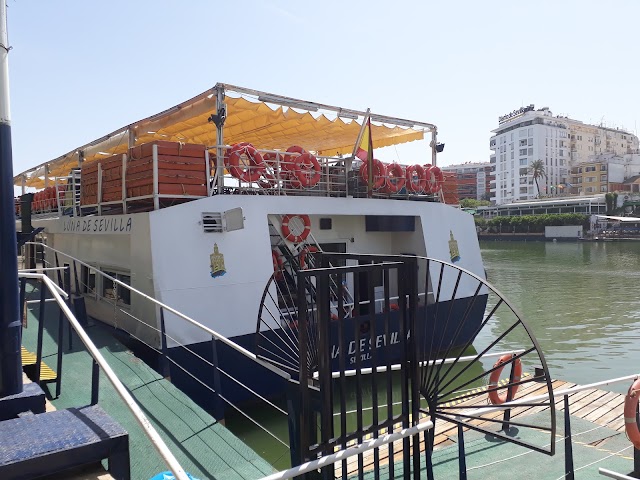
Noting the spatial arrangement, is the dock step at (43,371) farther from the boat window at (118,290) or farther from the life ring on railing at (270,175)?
the life ring on railing at (270,175)

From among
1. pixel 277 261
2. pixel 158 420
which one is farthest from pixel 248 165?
pixel 158 420

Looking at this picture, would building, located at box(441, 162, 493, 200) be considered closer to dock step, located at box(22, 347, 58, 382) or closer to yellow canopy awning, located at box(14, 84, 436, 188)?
yellow canopy awning, located at box(14, 84, 436, 188)

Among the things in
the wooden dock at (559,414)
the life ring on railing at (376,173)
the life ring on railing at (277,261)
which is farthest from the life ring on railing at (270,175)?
the wooden dock at (559,414)

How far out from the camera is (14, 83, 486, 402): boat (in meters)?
7.68

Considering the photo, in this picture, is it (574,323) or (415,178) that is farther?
(574,323)

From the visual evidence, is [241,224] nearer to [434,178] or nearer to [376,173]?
[376,173]

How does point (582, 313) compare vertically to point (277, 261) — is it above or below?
below

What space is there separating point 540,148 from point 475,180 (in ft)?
115

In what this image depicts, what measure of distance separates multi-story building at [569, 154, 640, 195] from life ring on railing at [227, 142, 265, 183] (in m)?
107

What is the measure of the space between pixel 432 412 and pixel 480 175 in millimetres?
148495

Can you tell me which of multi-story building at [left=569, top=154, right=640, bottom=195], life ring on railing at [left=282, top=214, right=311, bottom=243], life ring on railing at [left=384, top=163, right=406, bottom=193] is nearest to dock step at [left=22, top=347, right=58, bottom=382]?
life ring on railing at [left=282, top=214, right=311, bottom=243]

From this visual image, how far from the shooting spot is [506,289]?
83.8ft

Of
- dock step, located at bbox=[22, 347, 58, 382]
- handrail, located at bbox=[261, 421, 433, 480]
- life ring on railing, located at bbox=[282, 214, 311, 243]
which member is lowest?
dock step, located at bbox=[22, 347, 58, 382]

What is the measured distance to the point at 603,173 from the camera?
101 metres
